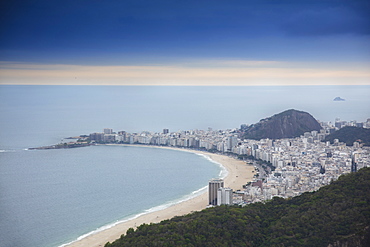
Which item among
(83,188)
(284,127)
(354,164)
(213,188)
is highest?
(284,127)

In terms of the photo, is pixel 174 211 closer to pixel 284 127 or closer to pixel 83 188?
pixel 83 188

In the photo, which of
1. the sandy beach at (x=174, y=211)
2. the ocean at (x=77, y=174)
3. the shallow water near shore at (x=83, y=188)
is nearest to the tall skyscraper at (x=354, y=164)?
the ocean at (x=77, y=174)

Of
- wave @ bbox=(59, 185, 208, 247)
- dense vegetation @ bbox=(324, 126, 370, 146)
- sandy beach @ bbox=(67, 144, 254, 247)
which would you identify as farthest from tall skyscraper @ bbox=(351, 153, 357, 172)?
wave @ bbox=(59, 185, 208, 247)

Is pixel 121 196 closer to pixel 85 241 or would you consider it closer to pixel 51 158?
pixel 85 241

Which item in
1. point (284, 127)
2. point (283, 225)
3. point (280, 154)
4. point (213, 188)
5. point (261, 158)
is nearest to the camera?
point (283, 225)

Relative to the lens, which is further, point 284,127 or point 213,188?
point 284,127

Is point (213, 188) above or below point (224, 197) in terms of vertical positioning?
above

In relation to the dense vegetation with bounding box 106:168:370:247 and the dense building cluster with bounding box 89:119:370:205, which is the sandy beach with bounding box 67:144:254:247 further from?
Answer: the dense vegetation with bounding box 106:168:370:247

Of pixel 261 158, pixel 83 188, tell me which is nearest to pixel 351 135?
pixel 261 158
